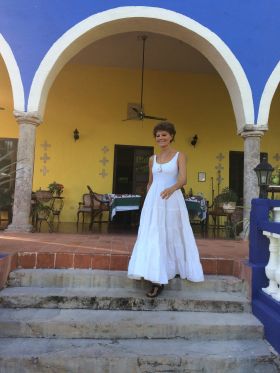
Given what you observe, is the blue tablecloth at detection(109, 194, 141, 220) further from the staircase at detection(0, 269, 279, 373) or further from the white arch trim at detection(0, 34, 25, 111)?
the staircase at detection(0, 269, 279, 373)

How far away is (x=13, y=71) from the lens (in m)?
5.73

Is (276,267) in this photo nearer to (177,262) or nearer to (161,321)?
(177,262)

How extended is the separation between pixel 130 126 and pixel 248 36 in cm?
409

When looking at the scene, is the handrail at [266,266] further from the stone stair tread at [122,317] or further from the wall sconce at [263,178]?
the wall sconce at [263,178]

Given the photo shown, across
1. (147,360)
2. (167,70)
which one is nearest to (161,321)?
(147,360)

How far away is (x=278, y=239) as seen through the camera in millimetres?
2855

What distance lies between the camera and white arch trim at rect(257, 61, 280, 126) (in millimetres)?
5996

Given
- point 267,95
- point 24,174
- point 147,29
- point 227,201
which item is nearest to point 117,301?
point 24,174

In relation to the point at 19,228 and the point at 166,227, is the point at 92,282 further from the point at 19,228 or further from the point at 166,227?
the point at 19,228

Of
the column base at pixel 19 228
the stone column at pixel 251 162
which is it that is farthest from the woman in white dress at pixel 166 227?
the stone column at pixel 251 162

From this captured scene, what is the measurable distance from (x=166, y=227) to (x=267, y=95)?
13.3 feet

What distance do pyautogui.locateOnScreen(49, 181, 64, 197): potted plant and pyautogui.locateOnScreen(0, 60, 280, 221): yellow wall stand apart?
22 centimetres

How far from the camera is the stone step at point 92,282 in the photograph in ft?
10.8

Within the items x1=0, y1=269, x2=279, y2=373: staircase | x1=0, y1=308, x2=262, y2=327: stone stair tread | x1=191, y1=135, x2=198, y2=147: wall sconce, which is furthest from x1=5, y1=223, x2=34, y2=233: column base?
x1=191, y1=135, x2=198, y2=147: wall sconce
